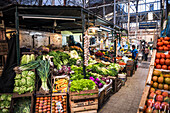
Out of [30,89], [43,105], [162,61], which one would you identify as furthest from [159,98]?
[30,89]

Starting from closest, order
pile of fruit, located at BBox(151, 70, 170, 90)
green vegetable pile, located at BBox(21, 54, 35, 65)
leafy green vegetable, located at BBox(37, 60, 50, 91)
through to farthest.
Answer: pile of fruit, located at BBox(151, 70, 170, 90) → leafy green vegetable, located at BBox(37, 60, 50, 91) → green vegetable pile, located at BBox(21, 54, 35, 65)

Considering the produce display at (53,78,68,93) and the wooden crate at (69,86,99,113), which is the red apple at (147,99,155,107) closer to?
the wooden crate at (69,86,99,113)

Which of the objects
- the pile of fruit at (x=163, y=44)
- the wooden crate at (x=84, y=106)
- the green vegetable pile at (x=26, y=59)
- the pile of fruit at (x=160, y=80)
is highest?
the pile of fruit at (x=163, y=44)

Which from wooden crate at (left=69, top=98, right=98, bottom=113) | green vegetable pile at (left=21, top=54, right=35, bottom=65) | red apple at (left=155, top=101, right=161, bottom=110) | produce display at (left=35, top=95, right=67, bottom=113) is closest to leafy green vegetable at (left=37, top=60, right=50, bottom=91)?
produce display at (left=35, top=95, right=67, bottom=113)

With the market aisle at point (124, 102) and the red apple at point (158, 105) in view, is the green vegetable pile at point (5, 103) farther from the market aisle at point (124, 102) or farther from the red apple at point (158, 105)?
the red apple at point (158, 105)

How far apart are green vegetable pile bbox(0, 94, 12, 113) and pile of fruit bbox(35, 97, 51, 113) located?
0.94 m

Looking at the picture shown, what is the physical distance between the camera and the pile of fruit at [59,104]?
385 cm

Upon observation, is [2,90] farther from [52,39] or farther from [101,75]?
[52,39]

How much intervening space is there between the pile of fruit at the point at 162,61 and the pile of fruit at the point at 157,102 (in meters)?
0.73

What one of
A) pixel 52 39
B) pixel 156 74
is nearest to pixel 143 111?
pixel 156 74

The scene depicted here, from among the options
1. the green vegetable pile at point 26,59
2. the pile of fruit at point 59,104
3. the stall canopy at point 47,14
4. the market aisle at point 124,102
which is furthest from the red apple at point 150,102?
the green vegetable pile at point 26,59

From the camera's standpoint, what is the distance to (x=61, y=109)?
12.8ft

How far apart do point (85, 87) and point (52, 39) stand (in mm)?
9949

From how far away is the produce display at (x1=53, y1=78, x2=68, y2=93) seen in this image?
416cm
